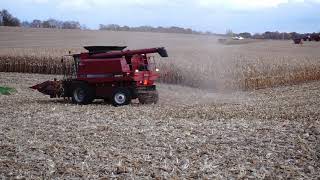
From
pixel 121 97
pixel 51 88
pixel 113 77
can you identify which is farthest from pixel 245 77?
pixel 51 88

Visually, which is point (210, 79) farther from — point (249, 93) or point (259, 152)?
point (259, 152)

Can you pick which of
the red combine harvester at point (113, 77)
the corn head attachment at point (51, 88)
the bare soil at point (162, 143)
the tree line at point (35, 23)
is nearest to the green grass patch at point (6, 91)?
the corn head attachment at point (51, 88)

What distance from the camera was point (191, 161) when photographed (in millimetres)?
8406

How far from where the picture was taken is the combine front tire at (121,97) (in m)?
17.2

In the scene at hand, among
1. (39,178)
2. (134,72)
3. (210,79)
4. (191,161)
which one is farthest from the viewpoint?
(210,79)

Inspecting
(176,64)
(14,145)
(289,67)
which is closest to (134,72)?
(14,145)

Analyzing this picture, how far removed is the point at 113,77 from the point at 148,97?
1.41 metres

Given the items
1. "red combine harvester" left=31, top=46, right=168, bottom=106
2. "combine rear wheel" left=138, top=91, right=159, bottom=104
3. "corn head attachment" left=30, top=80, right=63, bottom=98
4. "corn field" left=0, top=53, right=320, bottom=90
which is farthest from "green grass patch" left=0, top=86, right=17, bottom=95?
"corn field" left=0, top=53, right=320, bottom=90

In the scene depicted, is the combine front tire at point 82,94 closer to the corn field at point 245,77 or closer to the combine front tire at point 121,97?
the combine front tire at point 121,97

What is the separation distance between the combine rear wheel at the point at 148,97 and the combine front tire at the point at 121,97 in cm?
44

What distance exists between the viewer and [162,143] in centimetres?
980

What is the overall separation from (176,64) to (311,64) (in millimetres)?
7630

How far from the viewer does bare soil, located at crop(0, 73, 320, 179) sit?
7.84 metres

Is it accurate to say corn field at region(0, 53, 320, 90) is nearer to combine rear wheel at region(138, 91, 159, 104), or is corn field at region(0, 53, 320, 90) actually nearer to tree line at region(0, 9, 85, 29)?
combine rear wheel at region(138, 91, 159, 104)
